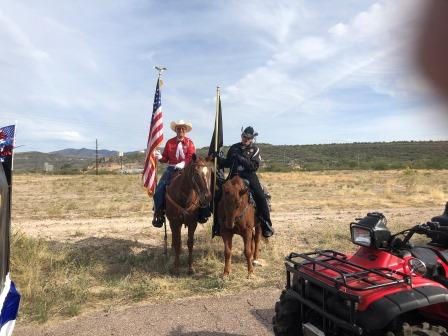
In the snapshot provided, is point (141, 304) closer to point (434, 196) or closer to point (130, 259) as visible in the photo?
point (130, 259)

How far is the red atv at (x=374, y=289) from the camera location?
306 cm

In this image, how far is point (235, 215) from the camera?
25.5 ft

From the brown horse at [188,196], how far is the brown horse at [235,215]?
360mm

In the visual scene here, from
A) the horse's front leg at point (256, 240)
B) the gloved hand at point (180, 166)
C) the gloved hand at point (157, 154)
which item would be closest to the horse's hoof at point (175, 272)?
the horse's front leg at point (256, 240)

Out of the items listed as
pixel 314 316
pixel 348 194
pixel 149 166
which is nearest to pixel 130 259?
pixel 149 166

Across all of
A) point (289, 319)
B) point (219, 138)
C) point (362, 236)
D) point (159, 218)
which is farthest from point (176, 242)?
point (362, 236)

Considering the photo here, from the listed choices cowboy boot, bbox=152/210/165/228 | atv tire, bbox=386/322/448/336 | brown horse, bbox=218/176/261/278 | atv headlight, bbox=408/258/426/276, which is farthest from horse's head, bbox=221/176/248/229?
atv tire, bbox=386/322/448/336

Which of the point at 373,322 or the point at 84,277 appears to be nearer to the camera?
the point at 373,322

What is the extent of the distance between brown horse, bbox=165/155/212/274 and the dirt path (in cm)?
193

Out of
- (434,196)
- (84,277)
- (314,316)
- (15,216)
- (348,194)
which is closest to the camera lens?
(314,316)

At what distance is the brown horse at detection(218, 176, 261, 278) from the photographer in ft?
25.3

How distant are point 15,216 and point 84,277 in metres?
9.68

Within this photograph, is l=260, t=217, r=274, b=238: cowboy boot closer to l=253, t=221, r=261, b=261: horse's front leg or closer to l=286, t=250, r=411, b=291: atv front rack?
l=253, t=221, r=261, b=261: horse's front leg

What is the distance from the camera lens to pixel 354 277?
3320 millimetres
